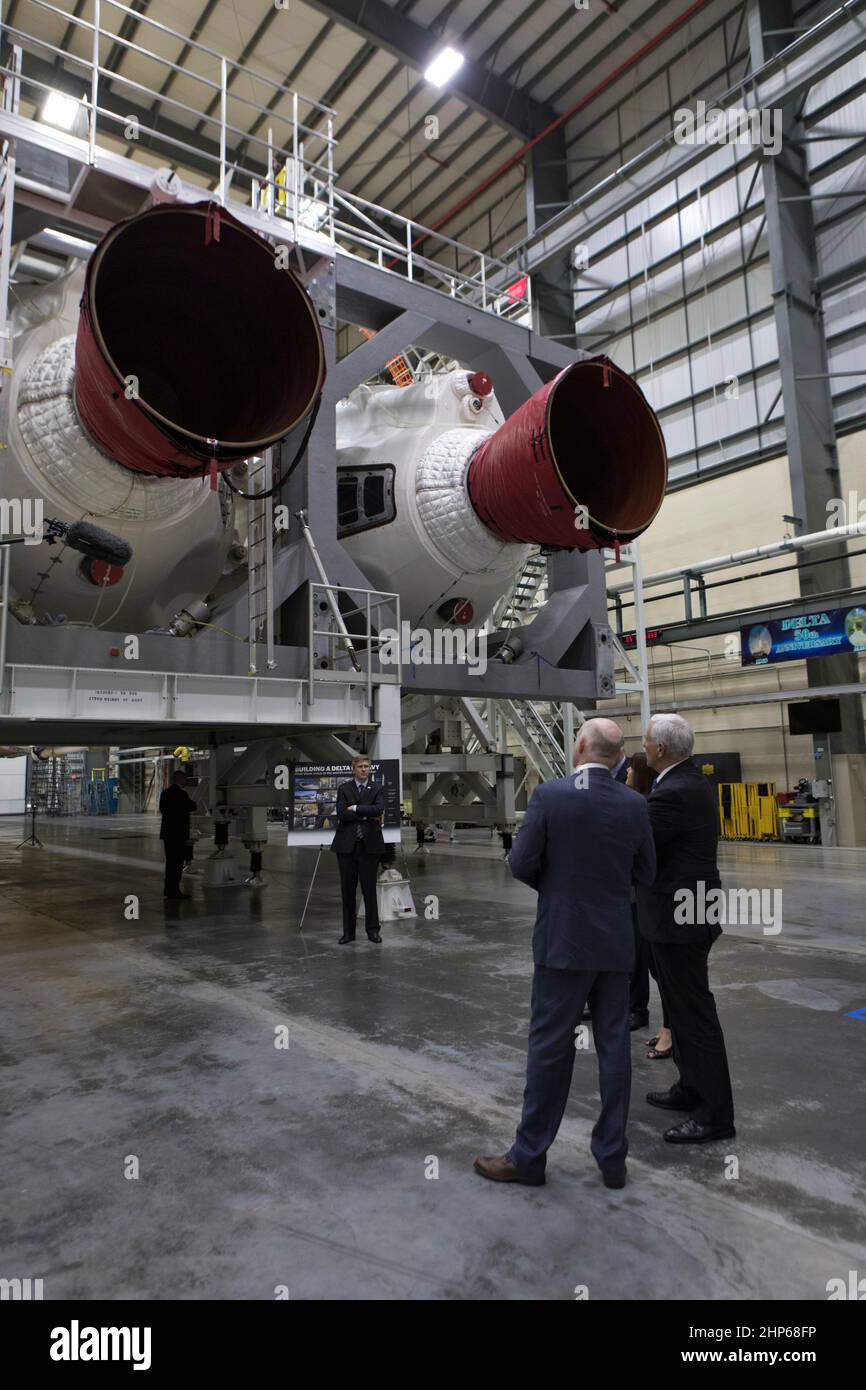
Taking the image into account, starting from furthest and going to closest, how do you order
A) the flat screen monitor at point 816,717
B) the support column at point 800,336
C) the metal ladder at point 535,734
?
1. the support column at point 800,336
2. the flat screen monitor at point 816,717
3. the metal ladder at point 535,734

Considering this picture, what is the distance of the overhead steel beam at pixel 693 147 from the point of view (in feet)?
47.2

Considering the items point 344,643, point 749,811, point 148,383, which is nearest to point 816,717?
point 749,811

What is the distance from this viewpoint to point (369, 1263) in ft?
7.37

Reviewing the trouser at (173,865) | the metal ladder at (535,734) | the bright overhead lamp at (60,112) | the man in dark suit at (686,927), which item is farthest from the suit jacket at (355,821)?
the metal ladder at (535,734)

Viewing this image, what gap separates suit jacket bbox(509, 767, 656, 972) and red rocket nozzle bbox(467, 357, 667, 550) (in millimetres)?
4820

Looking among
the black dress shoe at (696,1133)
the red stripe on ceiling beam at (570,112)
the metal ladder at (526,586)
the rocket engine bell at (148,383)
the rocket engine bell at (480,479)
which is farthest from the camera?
the red stripe on ceiling beam at (570,112)

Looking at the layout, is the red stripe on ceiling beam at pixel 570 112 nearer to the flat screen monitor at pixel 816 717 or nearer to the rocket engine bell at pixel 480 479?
the rocket engine bell at pixel 480 479

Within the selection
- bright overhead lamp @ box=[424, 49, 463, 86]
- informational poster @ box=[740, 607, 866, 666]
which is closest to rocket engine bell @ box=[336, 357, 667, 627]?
informational poster @ box=[740, 607, 866, 666]

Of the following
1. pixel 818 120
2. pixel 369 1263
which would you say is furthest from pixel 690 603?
pixel 369 1263

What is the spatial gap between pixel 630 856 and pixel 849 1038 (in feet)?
7.31

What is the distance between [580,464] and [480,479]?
1006mm

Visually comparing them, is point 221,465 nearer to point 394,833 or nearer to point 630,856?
point 394,833

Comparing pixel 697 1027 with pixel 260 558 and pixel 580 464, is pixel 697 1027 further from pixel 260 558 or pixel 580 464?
pixel 580 464

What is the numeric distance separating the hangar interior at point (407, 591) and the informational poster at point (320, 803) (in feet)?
0.21
